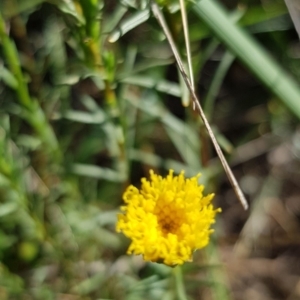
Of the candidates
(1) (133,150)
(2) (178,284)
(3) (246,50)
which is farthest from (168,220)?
(1) (133,150)

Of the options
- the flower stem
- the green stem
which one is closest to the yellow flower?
the flower stem

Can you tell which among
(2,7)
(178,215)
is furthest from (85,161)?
(178,215)

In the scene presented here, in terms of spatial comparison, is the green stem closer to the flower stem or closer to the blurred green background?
the blurred green background

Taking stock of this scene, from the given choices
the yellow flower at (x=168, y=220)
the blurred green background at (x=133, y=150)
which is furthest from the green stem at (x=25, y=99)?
the yellow flower at (x=168, y=220)

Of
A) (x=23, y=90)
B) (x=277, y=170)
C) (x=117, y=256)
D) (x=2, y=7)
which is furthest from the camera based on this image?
(x=277, y=170)

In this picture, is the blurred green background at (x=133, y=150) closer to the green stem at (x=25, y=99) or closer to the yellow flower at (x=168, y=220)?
the green stem at (x=25, y=99)

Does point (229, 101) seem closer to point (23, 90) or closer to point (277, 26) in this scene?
point (277, 26)
